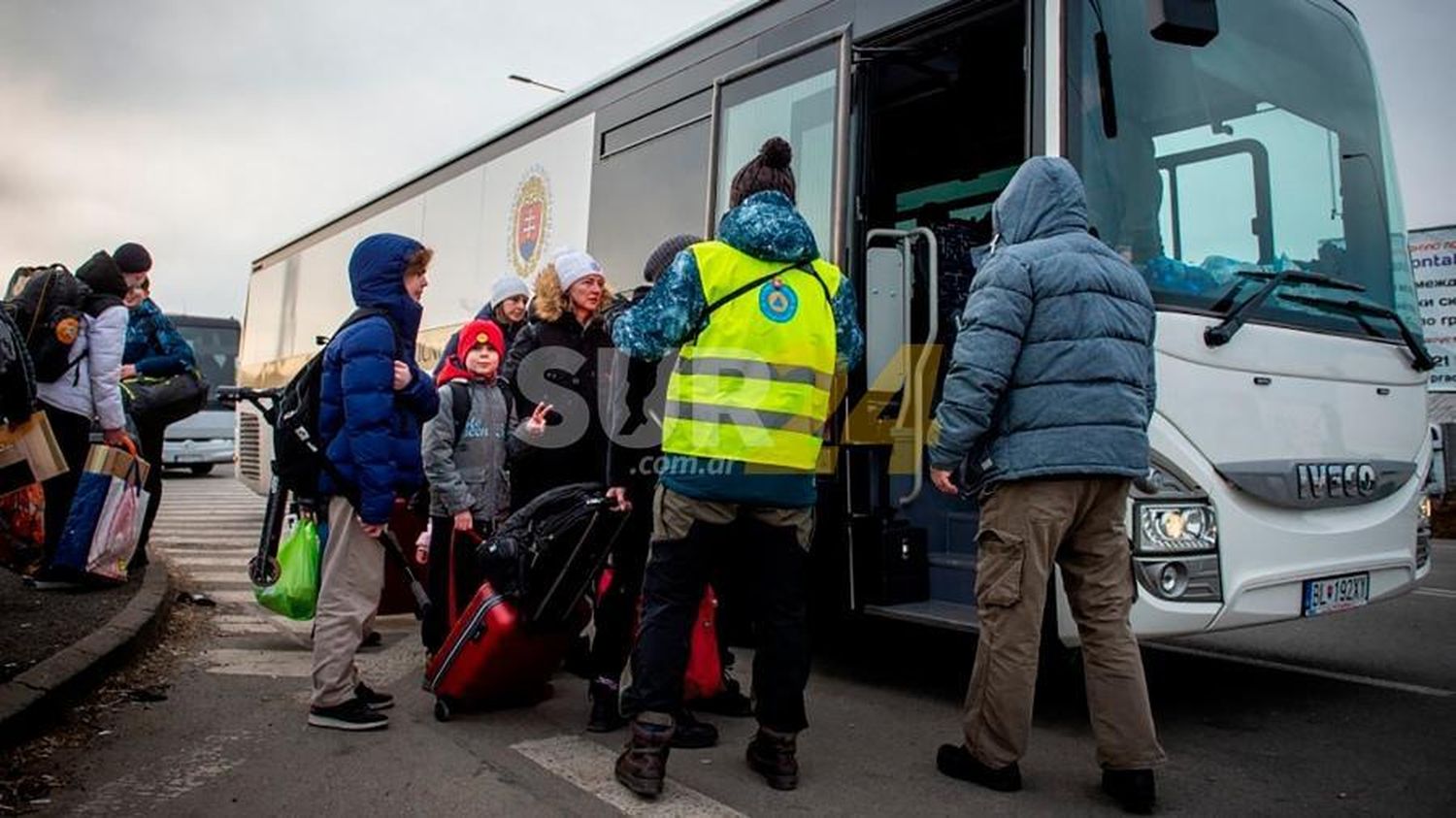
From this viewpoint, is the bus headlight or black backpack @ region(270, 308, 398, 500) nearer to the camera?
the bus headlight

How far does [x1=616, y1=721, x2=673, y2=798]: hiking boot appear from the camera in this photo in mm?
3205

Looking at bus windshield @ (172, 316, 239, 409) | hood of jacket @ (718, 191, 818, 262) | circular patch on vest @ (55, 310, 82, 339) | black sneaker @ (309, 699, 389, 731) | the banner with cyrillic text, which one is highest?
the banner with cyrillic text

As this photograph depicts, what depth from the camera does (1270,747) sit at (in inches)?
156

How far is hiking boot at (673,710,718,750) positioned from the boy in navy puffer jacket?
108cm

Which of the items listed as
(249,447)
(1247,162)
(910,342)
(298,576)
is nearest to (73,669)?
(298,576)

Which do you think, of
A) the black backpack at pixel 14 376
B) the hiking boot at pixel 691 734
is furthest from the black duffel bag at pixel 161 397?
the hiking boot at pixel 691 734

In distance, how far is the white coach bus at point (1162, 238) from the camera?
3885 millimetres

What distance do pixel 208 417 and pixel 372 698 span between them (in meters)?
18.6

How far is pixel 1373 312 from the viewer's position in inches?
177

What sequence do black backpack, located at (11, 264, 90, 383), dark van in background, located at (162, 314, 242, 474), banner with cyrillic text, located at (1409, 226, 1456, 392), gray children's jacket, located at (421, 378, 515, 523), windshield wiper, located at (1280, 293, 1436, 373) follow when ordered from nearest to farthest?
windshield wiper, located at (1280, 293, 1436, 373) → gray children's jacket, located at (421, 378, 515, 523) → black backpack, located at (11, 264, 90, 383) → banner with cyrillic text, located at (1409, 226, 1456, 392) → dark van in background, located at (162, 314, 242, 474)

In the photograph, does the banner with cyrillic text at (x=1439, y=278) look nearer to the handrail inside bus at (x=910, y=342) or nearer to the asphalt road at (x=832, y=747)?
the asphalt road at (x=832, y=747)

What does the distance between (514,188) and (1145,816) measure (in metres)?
6.00

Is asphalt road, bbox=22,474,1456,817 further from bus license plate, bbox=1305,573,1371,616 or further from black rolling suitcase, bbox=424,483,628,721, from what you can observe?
bus license plate, bbox=1305,573,1371,616

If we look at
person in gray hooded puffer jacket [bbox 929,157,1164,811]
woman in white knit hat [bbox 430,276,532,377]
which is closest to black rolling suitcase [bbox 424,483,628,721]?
person in gray hooded puffer jacket [bbox 929,157,1164,811]
